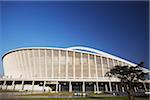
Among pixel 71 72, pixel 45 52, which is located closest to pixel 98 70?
pixel 71 72

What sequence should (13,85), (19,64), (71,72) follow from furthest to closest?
(19,64) < (71,72) < (13,85)

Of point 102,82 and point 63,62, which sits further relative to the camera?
point 63,62

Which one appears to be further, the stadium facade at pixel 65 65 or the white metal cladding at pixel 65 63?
the white metal cladding at pixel 65 63

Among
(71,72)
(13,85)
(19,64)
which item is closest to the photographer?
(13,85)

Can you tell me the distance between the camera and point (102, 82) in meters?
66.6

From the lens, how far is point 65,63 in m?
71.8

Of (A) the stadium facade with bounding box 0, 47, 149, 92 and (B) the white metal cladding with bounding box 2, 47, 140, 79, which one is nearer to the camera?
(A) the stadium facade with bounding box 0, 47, 149, 92

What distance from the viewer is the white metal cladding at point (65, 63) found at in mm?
71750

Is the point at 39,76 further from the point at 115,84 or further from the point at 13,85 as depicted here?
the point at 115,84

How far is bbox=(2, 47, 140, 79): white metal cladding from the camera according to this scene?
71750 mm

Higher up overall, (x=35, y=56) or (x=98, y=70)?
(x=35, y=56)

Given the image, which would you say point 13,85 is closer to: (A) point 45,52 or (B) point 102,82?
(A) point 45,52

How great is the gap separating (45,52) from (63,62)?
23.5ft

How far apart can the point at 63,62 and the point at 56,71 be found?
393cm
